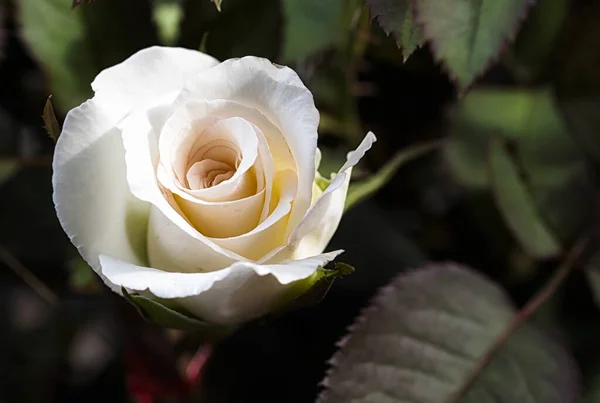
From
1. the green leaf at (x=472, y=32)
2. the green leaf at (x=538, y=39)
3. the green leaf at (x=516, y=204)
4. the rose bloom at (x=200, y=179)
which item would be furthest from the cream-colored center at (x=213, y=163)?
the green leaf at (x=538, y=39)

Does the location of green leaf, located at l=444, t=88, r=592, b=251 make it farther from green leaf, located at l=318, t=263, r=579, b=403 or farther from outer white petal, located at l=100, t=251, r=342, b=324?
outer white petal, located at l=100, t=251, r=342, b=324

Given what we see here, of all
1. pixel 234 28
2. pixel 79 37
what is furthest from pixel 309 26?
pixel 79 37

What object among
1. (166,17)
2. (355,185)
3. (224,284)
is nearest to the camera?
(224,284)

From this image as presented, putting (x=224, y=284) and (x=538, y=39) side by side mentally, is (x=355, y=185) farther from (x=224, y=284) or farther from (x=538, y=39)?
(x=538, y=39)

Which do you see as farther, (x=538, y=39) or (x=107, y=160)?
(x=538, y=39)

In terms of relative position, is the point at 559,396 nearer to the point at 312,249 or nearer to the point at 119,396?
the point at 312,249

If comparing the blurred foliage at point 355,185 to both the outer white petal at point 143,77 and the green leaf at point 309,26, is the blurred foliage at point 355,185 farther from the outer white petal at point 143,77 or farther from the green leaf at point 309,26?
the outer white petal at point 143,77
